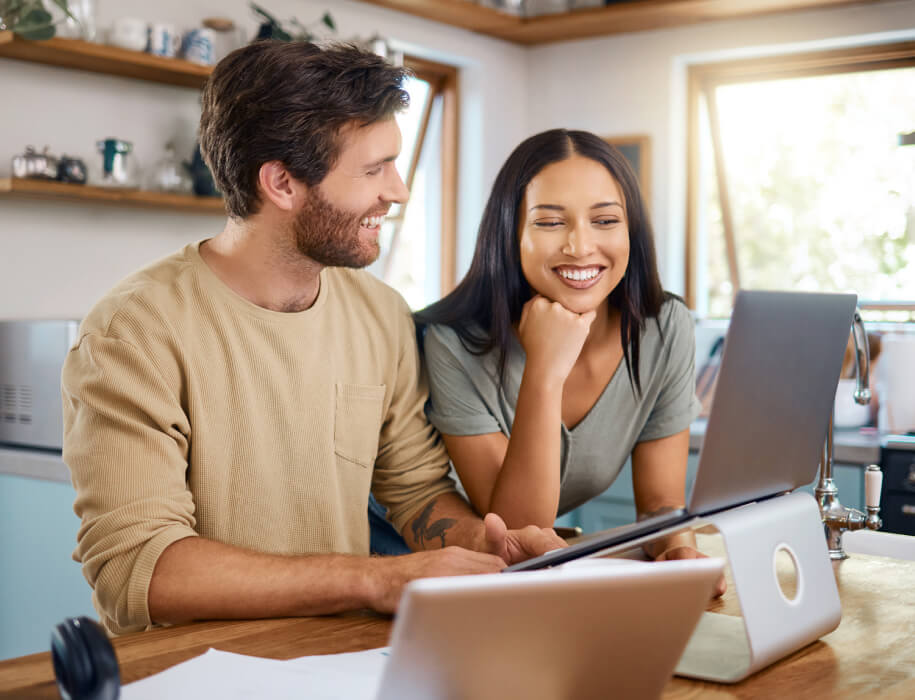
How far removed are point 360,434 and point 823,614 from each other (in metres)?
0.74

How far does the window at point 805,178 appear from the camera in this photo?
164 inches

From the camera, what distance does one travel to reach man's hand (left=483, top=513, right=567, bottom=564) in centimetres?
132

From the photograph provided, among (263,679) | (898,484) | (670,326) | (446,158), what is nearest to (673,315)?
(670,326)

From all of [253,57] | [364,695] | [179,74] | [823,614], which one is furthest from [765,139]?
[364,695]

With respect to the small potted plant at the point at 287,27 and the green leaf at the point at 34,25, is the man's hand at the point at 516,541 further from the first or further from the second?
the small potted plant at the point at 287,27

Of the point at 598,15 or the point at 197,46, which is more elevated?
the point at 598,15

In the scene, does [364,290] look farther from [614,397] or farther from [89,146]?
[89,146]

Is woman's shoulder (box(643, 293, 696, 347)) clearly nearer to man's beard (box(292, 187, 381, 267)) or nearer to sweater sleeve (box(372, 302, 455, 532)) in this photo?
sweater sleeve (box(372, 302, 455, 532))

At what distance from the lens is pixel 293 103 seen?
1.51 m

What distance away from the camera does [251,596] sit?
1.19 meters

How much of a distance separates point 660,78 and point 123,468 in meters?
3.71

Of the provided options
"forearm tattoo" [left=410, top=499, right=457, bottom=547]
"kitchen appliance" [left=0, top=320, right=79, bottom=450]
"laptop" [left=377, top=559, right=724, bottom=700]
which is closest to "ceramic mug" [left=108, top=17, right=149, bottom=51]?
"kitchen appliance" [left=0, top=320, right=79, bottom=450]

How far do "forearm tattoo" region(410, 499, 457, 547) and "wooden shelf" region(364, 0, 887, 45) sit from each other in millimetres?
2862

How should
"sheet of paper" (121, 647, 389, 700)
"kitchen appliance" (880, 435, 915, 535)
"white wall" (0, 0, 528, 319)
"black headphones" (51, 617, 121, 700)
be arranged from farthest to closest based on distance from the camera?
"white wall" (0, 0, 528, 319) < "kitchen appliance" (880, 435, 915, 535) < "sheet of paper" (121, 647, 389, 700) < "black headphones" (51, 617, 121, 700)
